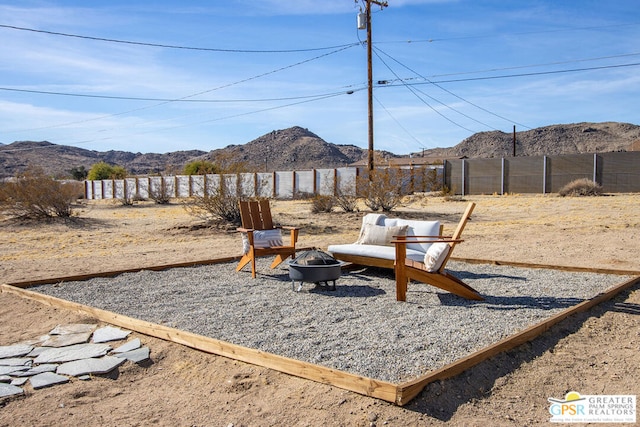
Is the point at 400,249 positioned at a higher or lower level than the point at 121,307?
higher

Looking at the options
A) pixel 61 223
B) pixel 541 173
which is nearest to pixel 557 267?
pixel 61 223

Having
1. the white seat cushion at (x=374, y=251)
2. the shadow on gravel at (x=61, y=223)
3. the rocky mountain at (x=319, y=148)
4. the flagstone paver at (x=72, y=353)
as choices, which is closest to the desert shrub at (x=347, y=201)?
the shadow on gravel at (x=61, y=223)

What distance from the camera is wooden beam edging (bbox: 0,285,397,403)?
11.8 feet

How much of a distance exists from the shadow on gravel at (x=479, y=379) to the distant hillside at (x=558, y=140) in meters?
70.5

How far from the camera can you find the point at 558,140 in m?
74.2

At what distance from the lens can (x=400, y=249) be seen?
6.18m

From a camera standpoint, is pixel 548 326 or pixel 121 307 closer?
pixel 548 326

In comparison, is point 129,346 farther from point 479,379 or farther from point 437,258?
point 437,258

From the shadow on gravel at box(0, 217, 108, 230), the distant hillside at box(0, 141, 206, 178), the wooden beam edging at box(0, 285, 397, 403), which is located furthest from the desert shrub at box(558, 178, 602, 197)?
the distant hillside at box(0, 141, 206, 178)

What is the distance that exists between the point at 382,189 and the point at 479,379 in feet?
47.6

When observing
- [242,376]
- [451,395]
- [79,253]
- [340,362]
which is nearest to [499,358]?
[451,395]

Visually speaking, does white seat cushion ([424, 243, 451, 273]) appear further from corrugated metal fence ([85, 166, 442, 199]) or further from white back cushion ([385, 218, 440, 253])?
corrugated metal fence ([85, 166, 442, 199])

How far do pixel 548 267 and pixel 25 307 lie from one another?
6813mm

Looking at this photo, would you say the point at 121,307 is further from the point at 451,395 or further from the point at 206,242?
the point at 206,242
